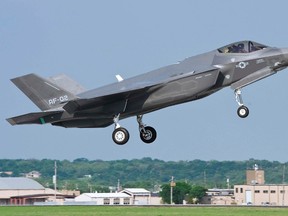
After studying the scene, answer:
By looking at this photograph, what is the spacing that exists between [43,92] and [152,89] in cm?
608

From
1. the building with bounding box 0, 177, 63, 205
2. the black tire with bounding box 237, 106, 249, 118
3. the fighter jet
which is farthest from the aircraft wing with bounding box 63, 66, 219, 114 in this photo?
the building with bounding box 0, 177, 63, 205

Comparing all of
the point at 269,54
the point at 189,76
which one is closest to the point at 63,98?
the point at 189,76

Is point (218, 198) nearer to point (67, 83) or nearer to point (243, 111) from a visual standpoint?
point (67, 83)

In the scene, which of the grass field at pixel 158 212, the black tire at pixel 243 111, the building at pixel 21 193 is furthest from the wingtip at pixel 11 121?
the building at pixel 21 193

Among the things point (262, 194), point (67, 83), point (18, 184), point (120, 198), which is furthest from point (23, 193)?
point (67, 83)

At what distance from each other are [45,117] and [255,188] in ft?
365

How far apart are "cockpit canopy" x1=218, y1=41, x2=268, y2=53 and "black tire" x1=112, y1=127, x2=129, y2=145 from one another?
20.7 ft

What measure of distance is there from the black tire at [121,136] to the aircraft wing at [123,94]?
106cm

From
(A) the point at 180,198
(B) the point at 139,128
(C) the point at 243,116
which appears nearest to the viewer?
(C) the point at 243,116

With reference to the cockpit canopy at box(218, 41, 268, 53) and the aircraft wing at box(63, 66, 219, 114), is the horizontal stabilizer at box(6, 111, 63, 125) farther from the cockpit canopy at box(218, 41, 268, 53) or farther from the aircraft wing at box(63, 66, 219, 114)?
the cockpit canopy at box(218, 41, 268, 53)

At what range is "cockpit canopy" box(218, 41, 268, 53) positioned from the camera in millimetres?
48406

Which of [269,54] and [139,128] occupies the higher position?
[269,54]

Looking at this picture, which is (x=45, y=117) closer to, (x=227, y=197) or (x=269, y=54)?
(x=269, y=54)

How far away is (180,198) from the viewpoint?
6452 inches
